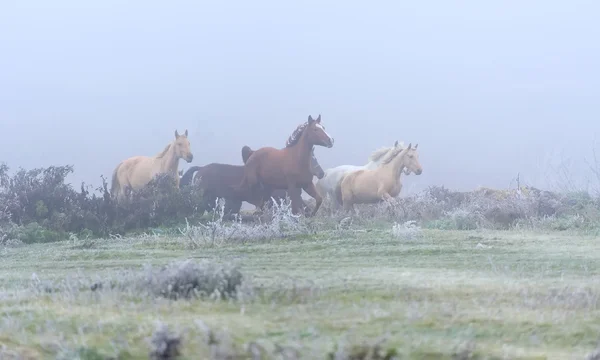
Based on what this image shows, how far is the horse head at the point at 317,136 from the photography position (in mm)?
14875

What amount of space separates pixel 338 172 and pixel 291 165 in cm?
341

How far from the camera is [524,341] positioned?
2.81 meters

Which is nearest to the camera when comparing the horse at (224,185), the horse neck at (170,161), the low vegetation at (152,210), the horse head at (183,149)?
the low vegetation at (152,210)

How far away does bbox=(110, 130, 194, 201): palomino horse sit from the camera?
53.7 feet

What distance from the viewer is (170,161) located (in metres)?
16.5

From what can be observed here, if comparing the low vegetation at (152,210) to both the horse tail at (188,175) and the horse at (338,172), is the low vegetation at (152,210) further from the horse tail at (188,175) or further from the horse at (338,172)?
the horse tail at (188,175)

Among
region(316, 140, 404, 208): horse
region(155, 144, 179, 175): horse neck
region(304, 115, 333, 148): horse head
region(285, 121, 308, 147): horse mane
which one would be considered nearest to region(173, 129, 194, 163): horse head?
region(155, 144, 179, 175): horse neck

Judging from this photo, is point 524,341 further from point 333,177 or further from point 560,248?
point 333,177

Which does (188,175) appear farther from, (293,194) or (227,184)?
(293,194)

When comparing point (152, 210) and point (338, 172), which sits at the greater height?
point (338, 172)

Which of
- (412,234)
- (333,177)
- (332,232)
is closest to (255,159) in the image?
(333,177)

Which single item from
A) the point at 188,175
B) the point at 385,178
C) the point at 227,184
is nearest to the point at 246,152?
the point at 227,184

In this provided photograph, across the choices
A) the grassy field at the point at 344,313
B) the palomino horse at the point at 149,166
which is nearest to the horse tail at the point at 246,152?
the palomino horse at the point at 149,166

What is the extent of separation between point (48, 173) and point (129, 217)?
2903 mm
